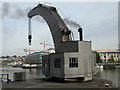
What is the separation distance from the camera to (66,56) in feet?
83.4

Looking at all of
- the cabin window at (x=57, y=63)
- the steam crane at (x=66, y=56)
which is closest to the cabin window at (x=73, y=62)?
the steam crane at (x=66, y=56)

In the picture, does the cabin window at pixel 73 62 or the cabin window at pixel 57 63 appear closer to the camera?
the cabin window at pixel 73 62

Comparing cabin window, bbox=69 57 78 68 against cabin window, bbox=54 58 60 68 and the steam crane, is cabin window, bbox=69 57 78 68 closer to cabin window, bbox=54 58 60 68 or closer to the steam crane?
the steam crane

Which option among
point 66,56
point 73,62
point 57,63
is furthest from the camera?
point 57,63

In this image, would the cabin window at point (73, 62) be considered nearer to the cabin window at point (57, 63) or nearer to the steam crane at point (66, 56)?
the steam crane at point (66, 56)

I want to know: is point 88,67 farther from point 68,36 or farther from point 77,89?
point 77,89

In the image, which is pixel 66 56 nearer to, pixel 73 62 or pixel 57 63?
pixel 73 62

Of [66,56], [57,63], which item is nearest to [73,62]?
[66,56]

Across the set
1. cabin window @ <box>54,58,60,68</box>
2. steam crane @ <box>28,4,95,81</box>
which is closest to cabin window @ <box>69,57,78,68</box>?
steam crane @ <box>28,4,95,81</box>

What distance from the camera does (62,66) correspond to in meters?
25.5

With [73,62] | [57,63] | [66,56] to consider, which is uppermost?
A: [66,56]

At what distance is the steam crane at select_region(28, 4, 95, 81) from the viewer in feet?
83.4

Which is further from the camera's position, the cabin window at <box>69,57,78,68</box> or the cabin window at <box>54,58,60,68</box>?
the cabin window at <box>54,58,60,68</box>

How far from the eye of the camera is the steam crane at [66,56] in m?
25.4
